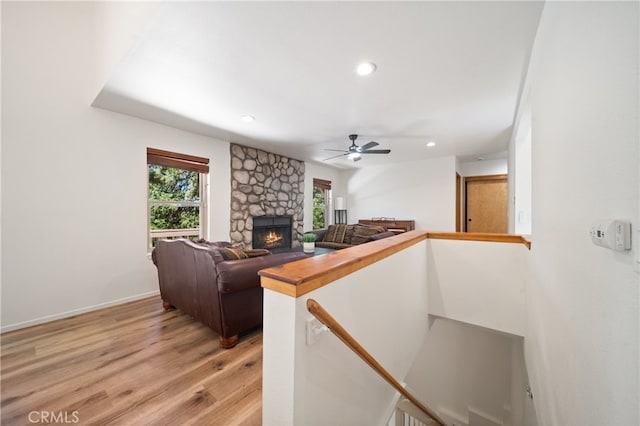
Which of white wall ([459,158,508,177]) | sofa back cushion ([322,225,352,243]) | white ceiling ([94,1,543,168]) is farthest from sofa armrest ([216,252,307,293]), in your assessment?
white wall ([459,158,508,177])

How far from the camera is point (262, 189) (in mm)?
4934

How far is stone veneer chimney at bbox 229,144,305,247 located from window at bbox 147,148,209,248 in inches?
21.6

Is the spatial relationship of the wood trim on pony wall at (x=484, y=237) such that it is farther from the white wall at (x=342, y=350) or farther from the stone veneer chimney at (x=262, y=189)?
the stone veneer chimney at (x=262, y=189)

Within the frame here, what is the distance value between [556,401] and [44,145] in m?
A: 4.49

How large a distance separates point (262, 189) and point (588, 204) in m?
4.63

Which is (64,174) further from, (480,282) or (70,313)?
(480,282)

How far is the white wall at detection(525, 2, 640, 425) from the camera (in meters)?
0.61

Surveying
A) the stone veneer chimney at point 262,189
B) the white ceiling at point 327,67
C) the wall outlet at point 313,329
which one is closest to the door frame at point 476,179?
the white ceiling at point 327,67

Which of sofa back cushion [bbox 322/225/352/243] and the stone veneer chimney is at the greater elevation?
the stone veneer chimney

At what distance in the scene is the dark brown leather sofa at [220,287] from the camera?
2004 millimetres

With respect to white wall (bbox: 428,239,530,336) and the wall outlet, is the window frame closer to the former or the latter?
white wall (bbox: 428,239,530,336)

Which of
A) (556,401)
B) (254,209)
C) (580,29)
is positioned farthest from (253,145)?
(556,401)

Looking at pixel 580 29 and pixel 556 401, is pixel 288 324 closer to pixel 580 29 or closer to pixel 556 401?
pixel 556 401

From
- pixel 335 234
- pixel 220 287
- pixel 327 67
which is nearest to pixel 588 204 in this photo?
pixel 327 67
